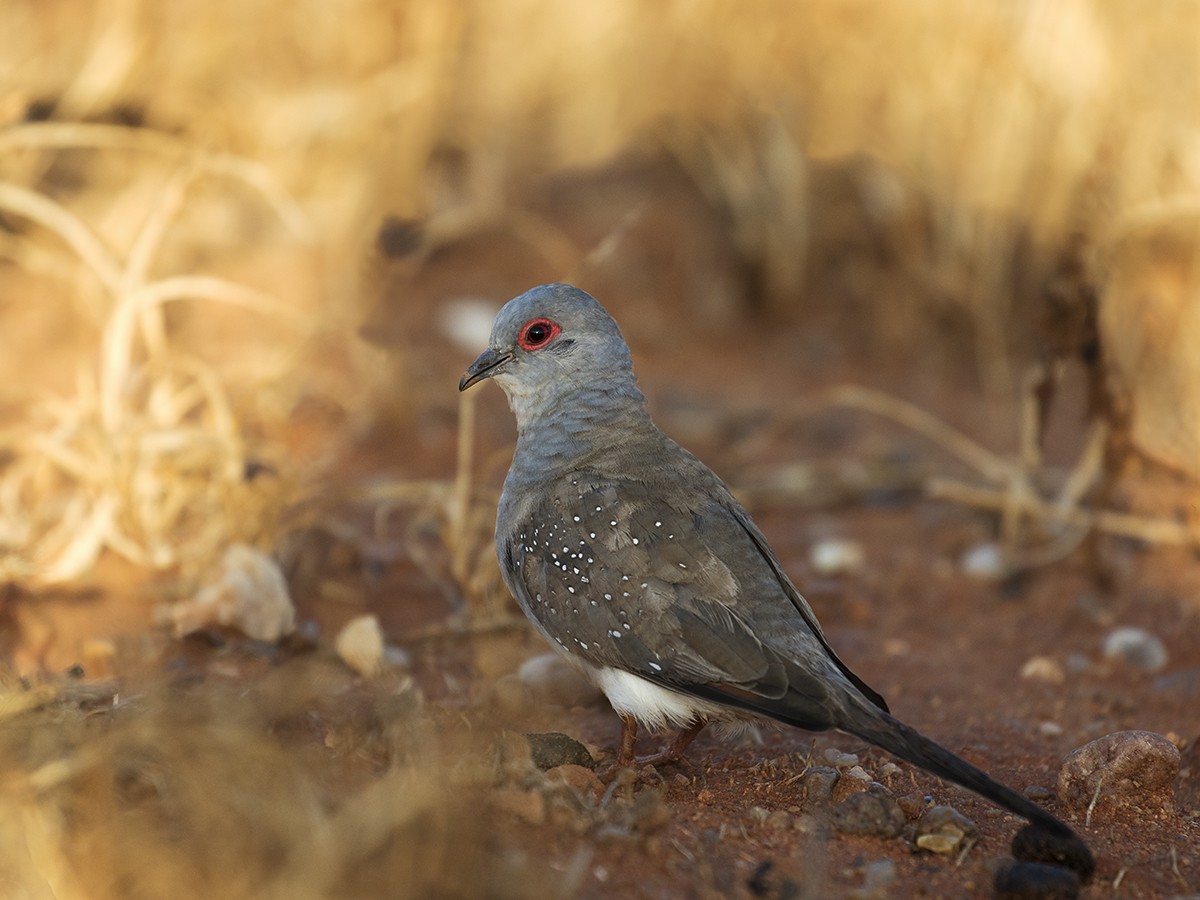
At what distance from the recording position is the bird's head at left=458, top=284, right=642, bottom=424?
4.53m

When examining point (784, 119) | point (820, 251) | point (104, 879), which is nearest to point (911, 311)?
point (820, 251)

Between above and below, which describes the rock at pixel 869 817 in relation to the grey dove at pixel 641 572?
below

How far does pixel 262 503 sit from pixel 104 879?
8.18 feet

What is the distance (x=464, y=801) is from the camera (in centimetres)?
294

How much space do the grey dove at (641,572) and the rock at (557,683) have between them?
23.8 inches

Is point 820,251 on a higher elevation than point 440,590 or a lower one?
higher

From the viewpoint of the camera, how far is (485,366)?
460cm

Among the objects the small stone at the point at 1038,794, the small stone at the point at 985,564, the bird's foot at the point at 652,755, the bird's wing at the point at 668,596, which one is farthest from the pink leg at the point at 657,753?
the small stone at the point at 985,564

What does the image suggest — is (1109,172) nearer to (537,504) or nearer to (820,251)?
(820,251)

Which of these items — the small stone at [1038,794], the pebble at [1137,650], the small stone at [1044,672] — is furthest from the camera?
the pebble at [1137,650]

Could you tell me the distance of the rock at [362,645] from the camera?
184 inches

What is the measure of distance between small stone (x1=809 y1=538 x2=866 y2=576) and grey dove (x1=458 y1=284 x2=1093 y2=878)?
72.6 inches

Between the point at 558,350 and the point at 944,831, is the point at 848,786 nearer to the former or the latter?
the point at 944,831

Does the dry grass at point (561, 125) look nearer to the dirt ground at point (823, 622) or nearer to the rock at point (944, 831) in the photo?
the dirt ground at point (823, 622)
